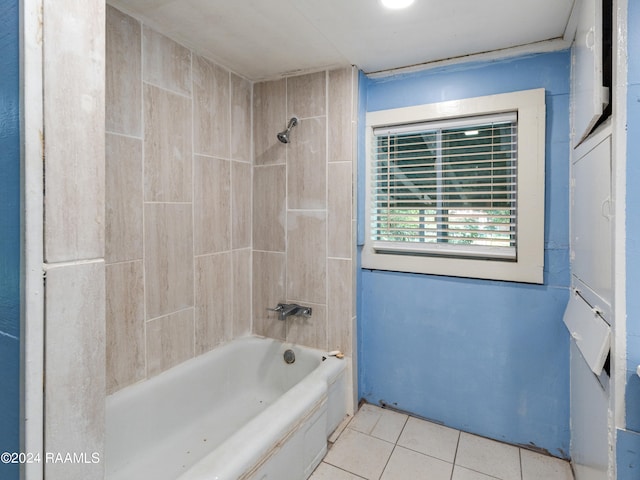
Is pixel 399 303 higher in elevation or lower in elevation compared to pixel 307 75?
lower

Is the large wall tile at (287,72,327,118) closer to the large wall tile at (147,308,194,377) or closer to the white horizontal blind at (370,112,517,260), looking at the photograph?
the white horizontal blind at (370,112,517,260)

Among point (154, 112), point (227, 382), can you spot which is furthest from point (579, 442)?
point (154, 112)

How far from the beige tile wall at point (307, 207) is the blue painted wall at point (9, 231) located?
5.42 ft

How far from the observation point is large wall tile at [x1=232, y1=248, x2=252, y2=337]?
230 centimetres

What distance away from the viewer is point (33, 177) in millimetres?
583

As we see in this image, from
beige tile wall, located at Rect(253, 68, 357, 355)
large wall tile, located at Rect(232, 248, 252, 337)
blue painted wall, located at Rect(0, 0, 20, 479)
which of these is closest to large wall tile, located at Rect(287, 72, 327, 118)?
beige tile wall, located at Rect(253, 68, 357, 355)

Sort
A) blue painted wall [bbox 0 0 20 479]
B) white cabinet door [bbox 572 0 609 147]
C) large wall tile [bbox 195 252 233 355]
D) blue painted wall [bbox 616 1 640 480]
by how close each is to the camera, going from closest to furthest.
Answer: blue painted wall [bbox 0 0 20 479] → blue painted wall [bbox 616 1 640 480] → white cabinet door [bbox 572 0 609 147] → large wall tile [bbox 195 252 233 355]

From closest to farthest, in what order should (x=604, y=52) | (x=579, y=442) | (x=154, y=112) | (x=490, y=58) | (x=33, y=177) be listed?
(x=33, y=177) → (x=604, y=52) → (x=579, y=442) → (x=154, y=112) → (x=490, y=58)

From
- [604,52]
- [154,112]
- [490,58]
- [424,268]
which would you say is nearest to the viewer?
[604,52]

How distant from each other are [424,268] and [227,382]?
4.71ft

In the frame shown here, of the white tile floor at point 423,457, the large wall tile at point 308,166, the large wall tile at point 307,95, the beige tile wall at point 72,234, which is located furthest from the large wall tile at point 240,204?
the beige tile wall at point 72,234

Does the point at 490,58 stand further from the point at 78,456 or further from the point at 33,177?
the point at 78,456

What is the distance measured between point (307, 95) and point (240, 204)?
0.84 m

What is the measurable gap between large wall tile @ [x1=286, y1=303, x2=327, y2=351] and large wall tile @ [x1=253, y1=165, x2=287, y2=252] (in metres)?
0.48
